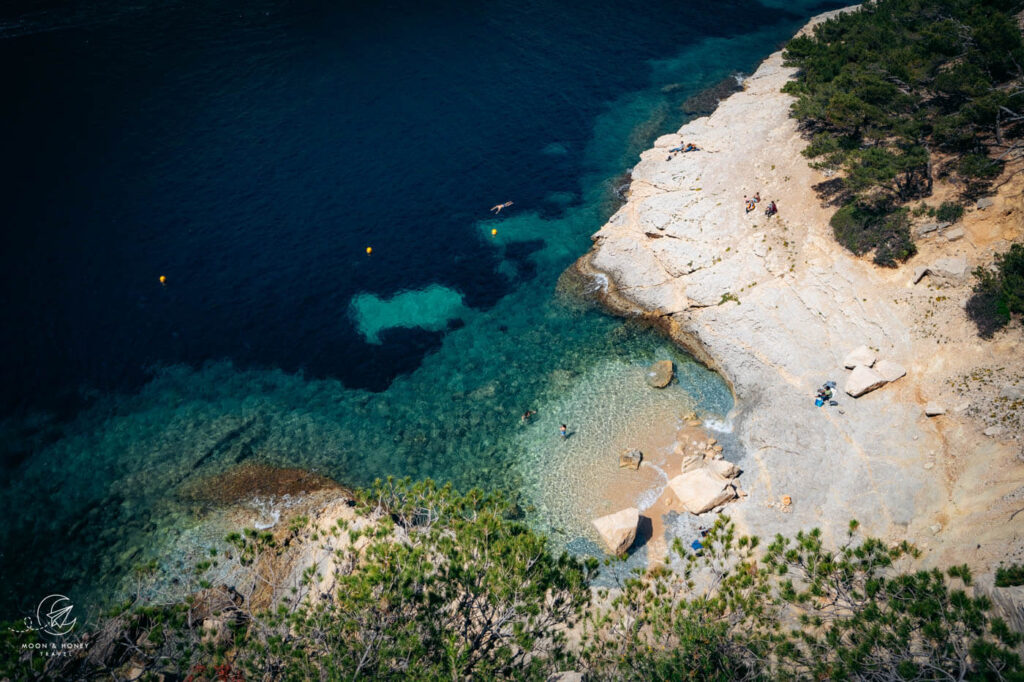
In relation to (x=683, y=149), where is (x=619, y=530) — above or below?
below

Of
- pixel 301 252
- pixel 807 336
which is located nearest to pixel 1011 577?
pixel 807 336

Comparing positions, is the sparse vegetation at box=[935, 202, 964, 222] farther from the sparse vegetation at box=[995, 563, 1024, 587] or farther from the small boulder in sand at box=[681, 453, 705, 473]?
the sparse vegetation at box=[995, 563, 1024, 587]

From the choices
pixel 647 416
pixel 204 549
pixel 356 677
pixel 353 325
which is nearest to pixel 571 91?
pixel 353 325

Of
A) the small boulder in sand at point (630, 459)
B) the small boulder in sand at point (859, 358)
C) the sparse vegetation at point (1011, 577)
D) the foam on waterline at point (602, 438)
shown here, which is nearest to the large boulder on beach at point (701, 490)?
the foam on waterline at point (602, 438)

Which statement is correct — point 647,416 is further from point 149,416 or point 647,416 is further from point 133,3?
point 133,3

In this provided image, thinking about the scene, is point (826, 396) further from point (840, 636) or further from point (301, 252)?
point (301, 252)

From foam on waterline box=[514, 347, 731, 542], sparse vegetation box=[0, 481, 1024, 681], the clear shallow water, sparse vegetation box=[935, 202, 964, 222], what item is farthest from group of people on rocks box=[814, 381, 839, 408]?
sparse vegetation box=[935, 202, 964, 222]
